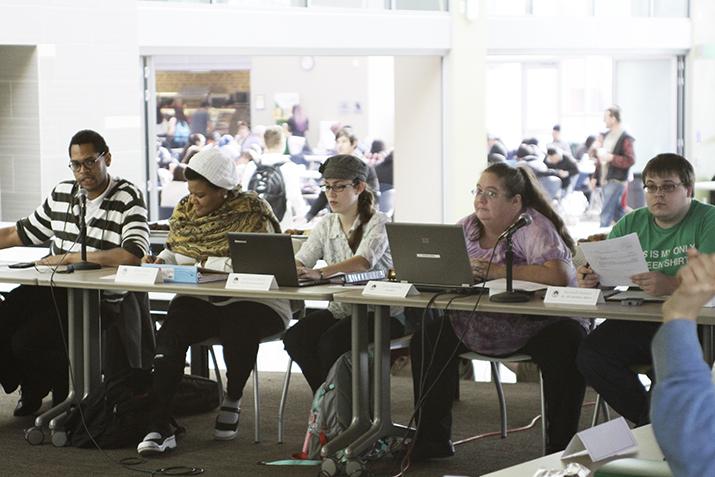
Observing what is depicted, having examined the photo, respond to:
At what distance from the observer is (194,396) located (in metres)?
5.60

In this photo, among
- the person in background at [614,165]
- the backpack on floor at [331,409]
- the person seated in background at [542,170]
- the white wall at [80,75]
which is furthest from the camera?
the person seated in background at [542,170]

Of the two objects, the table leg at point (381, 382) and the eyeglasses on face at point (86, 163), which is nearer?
the table leg at point (381, 382)

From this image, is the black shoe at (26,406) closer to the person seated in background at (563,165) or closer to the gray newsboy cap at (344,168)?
the gray newsboy cap at (344,168)

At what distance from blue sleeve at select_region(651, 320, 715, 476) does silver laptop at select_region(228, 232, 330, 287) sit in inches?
117

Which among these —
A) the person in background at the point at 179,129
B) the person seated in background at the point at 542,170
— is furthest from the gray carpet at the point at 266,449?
the person seated in background at the point at 542,170

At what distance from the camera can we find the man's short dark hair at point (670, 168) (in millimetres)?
4328

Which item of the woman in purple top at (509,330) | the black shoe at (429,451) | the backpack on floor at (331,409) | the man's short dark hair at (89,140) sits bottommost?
the black shoe at (429,451)

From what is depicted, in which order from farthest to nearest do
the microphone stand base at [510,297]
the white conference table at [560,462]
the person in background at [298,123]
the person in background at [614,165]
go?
the person in background at [614,165] < the person in background at [298,123] < the microphone stand base at [510,297] < the white conference table at [560,462]

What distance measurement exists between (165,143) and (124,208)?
583 cm

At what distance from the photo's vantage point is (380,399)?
465cm

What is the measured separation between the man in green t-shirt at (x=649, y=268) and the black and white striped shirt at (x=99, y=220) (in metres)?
1.98

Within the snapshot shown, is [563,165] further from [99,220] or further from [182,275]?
[182,275]

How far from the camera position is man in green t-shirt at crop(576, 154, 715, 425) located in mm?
4188

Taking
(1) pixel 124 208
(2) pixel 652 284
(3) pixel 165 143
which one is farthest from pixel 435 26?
(2) pixel 652 284
